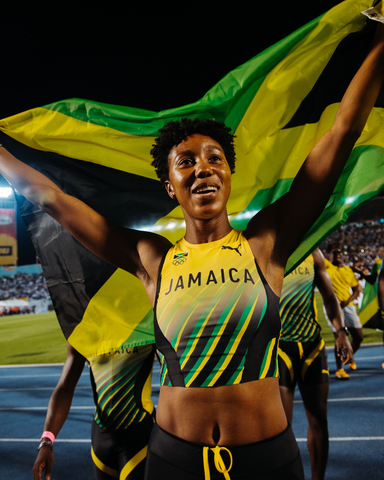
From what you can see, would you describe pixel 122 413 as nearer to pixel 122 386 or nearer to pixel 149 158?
pixel 122 386

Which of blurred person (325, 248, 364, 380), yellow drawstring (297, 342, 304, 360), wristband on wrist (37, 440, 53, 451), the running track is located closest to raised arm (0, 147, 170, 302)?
wristband on wrist (37, 440, 53, 451)

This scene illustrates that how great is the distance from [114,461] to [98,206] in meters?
1.66

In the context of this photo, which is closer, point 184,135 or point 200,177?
point 200,177

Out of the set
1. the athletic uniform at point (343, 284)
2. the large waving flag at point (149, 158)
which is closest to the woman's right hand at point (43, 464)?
the large waving flag at point (149, 158)

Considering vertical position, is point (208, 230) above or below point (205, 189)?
below

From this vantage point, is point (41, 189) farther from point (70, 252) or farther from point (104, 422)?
point (104, 422)

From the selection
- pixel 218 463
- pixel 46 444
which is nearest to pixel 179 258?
pixel 218 463

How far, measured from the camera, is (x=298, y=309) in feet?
11.2

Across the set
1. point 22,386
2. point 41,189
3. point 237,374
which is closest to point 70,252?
point 41,189

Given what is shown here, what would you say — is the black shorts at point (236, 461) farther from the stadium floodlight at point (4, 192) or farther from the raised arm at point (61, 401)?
the stadium floodlight at point (4, 192)

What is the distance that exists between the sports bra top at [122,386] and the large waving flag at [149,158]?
13 centimetres

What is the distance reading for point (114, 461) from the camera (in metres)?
2.19

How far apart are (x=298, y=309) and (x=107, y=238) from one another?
2186 mm

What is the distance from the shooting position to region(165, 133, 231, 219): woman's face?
1729mm
